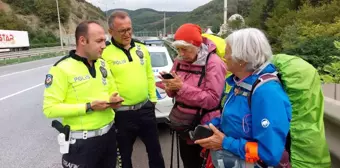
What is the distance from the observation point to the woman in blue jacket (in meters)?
1.58

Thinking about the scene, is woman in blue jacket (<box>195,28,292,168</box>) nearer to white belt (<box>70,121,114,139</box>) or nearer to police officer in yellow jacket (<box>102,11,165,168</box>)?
white belt (<box>70,121,114,139</box>)

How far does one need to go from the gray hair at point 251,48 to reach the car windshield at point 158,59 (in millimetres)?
4502

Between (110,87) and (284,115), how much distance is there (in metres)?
1.62

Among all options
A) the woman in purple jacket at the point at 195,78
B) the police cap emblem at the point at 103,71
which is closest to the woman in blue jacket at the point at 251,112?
the woman in purple jacket at the point at 195,78

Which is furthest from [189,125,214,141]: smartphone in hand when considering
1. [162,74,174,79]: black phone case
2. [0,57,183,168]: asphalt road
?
[0,57,183,168]: asphalt road

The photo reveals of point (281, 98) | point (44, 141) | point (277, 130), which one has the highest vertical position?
point (281, 98)

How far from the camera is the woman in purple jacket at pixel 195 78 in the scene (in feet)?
8.29

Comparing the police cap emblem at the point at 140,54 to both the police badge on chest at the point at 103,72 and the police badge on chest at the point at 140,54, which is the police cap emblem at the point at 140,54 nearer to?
the police badge on chest at the point at 140,54

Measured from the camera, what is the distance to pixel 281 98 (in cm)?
158

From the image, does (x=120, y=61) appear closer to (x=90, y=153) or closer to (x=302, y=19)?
(x=90, y=153)

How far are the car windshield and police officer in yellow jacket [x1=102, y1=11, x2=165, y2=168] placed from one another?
2.95m

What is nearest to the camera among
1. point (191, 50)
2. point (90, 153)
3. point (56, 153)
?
point (90, 153)

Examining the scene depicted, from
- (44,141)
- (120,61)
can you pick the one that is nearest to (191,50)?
(120,61)

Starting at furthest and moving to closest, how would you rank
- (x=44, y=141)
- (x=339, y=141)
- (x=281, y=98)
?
1. (x=44, y=141)
2. (x=339, y=141)
3. (x=281, y=98)
